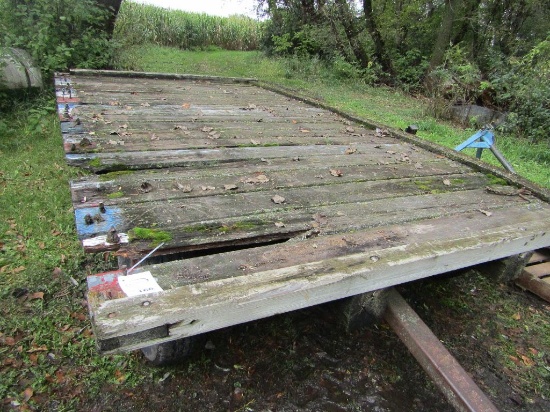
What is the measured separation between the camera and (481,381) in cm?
231

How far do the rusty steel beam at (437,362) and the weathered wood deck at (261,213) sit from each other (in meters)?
0.29

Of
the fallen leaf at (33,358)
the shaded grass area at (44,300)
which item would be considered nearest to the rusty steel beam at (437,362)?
the shaded grass area at (44,300)

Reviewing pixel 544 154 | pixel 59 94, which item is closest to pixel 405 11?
pixel 544 154

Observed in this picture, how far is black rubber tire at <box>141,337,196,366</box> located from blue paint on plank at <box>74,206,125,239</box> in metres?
0.64

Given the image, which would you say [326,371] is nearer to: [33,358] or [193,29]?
[33,358]

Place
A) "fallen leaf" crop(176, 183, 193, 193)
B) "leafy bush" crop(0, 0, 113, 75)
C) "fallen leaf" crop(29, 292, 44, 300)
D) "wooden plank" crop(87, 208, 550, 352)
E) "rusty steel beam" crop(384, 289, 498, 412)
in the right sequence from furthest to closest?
1. "leafy bush" crop(0, 0, 113, 75)
2. "fallen leaf" crop(29, 292, 44, 300)
3. "fallen leaf" crop(176, 183, 193, 193)
4. "rusty steel beam" crop(384, 289, 498, 412)
5. "wooden plank" crop(87, 208, 550, 352)

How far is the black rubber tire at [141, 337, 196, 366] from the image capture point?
195cm

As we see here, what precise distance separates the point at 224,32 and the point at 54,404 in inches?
893

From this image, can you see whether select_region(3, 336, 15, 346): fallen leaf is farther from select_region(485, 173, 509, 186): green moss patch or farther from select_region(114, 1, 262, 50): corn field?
select_region(114, 1, 262, 50): corn field

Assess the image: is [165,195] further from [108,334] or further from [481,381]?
[481,381]

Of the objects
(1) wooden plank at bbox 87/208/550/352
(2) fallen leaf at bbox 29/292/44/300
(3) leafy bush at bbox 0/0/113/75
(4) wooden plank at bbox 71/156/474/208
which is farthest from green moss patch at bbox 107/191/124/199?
(3) leafy bush at bbox 0/0/113/75

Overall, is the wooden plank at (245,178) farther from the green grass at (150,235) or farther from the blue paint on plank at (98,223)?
the green grass at (150,235)

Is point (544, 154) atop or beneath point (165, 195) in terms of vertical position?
beneath

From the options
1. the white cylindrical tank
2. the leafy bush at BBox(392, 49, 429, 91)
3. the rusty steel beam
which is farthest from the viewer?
the leafy bush at BBox(392, 49, 429, 91)
